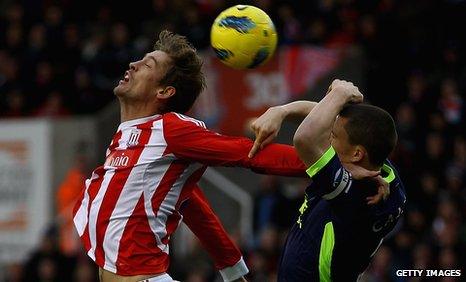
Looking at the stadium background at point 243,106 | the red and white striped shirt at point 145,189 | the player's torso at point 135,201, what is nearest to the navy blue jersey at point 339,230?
the red and white striped shirt at point 145,189

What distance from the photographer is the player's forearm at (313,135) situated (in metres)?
5.29

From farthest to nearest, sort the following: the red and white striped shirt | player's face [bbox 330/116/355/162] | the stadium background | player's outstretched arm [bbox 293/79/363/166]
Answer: the stadium background < the red and white striped shirt < player's face [bbox 330/116/355/162] < player's outstretched arm [bbox 293/79/363/166]

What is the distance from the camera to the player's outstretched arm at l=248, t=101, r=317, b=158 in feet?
18.2

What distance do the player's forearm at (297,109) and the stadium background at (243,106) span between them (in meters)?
4.79

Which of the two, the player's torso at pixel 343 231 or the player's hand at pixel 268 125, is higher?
the player's hand at pixel 268 125

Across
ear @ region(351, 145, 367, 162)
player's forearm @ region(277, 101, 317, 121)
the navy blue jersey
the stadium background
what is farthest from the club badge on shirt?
the stadium background

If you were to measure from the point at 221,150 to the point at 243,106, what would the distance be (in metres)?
9.34

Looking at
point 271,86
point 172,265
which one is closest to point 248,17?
point 172,265

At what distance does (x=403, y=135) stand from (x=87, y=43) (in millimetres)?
6687

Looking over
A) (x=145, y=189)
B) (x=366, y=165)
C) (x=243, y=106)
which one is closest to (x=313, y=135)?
(x=366, y=165)

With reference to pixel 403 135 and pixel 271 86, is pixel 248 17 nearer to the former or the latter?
pixel 403 135

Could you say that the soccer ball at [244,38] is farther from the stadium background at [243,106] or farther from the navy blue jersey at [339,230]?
the stadium background at [243,106]

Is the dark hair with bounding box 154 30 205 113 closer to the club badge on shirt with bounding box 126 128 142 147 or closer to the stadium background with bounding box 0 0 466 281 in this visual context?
the club badge on shirt with bounding box 126 128 142 147

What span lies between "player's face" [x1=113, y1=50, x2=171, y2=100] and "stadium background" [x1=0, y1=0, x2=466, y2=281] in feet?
15.6
